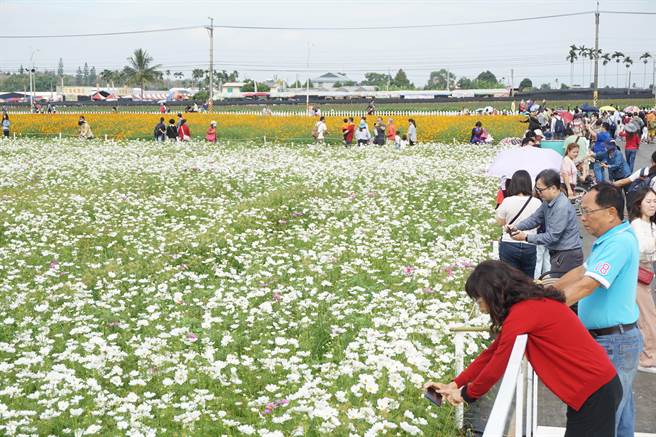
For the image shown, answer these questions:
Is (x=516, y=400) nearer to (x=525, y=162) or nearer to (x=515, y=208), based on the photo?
(x=515, y=208)

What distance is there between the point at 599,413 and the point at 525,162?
674 cm

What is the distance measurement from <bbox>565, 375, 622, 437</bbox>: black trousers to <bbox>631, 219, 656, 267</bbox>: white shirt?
2.57 m

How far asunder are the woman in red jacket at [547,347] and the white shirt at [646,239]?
8.52 feet

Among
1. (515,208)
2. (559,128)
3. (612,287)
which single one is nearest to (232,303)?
(515,208)

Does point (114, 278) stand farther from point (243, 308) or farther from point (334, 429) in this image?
point (334, 429)

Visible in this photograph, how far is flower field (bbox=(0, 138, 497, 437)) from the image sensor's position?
6164 millimetres

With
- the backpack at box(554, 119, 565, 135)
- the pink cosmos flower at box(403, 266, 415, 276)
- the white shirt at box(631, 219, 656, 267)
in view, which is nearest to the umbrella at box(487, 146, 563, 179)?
the pink cosmos flower at box(403, 266, 415, 276)

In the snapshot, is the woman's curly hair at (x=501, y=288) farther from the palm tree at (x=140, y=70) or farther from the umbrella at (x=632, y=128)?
the palm tree at (x=140, y=70)

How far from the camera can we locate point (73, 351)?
7715 millimetres

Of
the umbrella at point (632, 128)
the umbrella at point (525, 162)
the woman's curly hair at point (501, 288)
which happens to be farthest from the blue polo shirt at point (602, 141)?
the woman's curly hair at point (501, 288)

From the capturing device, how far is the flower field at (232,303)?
6.16 m

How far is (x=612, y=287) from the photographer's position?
4.51m

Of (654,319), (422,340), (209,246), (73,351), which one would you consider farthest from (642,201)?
(209,246)

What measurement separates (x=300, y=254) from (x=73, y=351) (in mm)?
Answer: 4773
